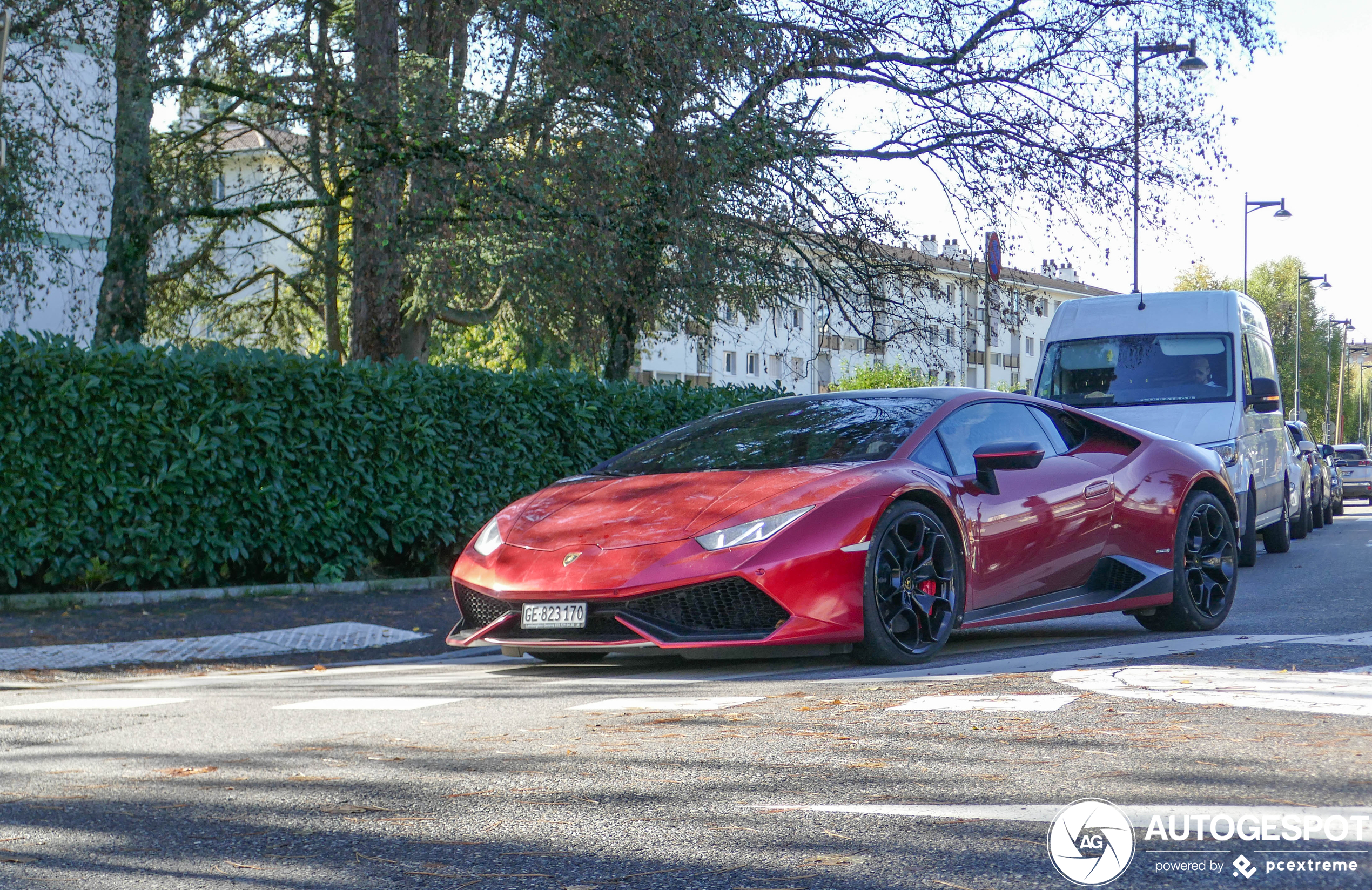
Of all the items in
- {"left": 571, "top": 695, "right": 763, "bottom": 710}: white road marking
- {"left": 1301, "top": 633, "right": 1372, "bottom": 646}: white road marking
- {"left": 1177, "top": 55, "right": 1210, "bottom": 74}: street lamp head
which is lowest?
{"left": 571, "top": 695, "right": 763, "bottom": 710}: white road marking

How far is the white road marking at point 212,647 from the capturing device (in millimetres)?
8422

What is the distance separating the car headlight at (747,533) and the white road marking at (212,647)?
3607 mm

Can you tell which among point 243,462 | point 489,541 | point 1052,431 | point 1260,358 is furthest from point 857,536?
point 1260,358

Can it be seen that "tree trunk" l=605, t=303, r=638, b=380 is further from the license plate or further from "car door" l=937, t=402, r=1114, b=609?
the license plate

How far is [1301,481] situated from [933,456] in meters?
15.2

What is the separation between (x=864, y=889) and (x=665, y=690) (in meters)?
3.10

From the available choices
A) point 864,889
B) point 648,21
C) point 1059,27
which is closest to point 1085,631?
point 864,889

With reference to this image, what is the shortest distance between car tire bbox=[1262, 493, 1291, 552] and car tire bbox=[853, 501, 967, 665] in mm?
12041

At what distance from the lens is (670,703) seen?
5707mm

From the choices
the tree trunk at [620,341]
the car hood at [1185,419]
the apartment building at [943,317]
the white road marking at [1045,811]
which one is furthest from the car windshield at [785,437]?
the apartment building at [943,317]

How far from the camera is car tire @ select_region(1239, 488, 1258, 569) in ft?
50.5

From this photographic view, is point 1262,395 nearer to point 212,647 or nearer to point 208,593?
point 208,593

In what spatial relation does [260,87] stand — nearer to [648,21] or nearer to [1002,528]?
[648,21]

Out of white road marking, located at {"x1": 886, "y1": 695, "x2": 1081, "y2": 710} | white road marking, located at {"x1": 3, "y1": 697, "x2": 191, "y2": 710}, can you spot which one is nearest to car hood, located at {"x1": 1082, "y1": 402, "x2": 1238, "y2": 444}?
white road marking, located at {"x1": 886, "y1": 695, "x2": 1081, "y2": 710}
